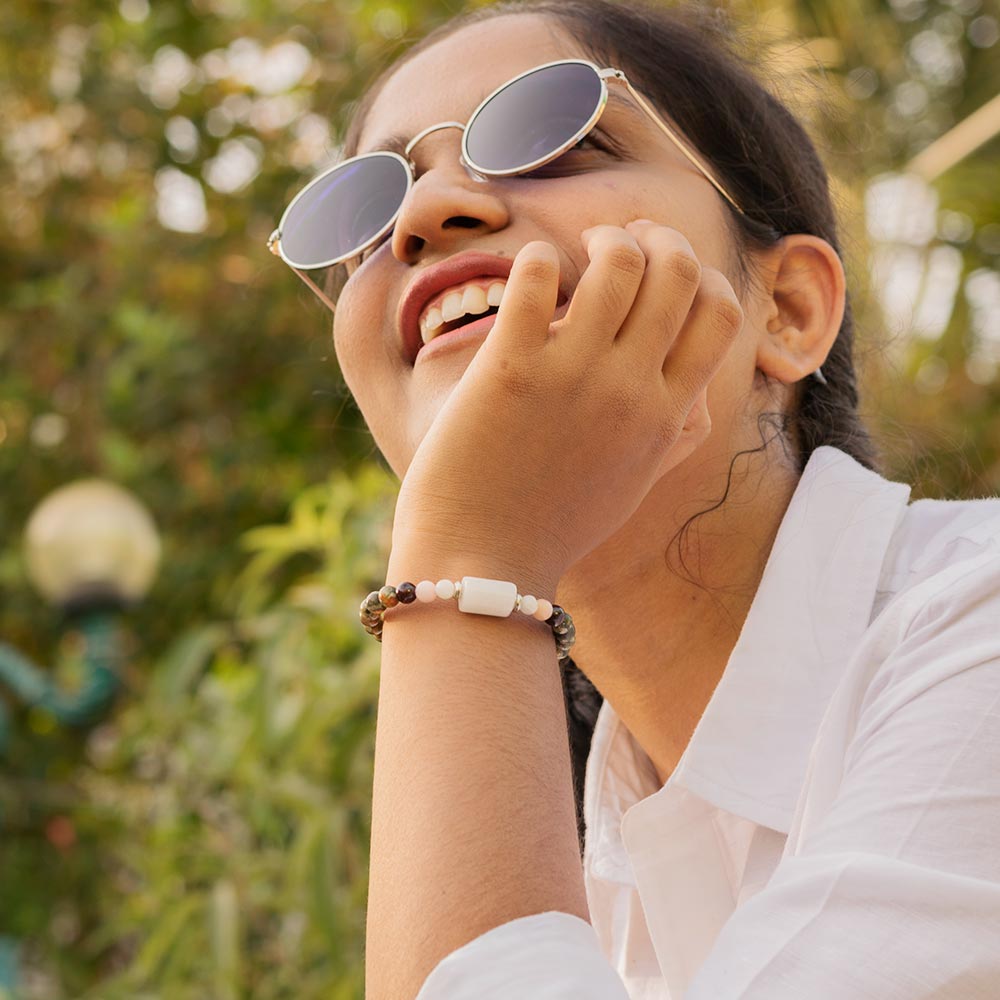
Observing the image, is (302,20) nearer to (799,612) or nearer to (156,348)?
(156,348)

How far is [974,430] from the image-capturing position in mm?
6777

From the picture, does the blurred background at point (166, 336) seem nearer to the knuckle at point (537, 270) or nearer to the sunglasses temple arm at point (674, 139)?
the sunglasses temple arm at point (674, 139)

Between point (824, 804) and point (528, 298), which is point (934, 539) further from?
point (528, 298)

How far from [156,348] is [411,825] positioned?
16.5ft

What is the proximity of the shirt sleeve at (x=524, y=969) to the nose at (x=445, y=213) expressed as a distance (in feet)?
2.93

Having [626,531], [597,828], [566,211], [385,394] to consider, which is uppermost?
[566,211]

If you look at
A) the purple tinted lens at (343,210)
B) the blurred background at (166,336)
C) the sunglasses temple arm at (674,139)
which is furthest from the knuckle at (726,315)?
the blurred background at (166,336)

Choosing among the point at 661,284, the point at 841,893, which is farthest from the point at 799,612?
the point at 841,893

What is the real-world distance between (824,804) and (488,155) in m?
0.89

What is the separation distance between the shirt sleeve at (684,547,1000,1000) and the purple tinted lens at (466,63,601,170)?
2.68ft

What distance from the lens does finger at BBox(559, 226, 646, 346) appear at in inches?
47.5

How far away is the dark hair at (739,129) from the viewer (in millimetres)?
1792

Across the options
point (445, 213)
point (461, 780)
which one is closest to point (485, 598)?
point (461, 780)

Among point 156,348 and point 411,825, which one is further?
point 156,348
